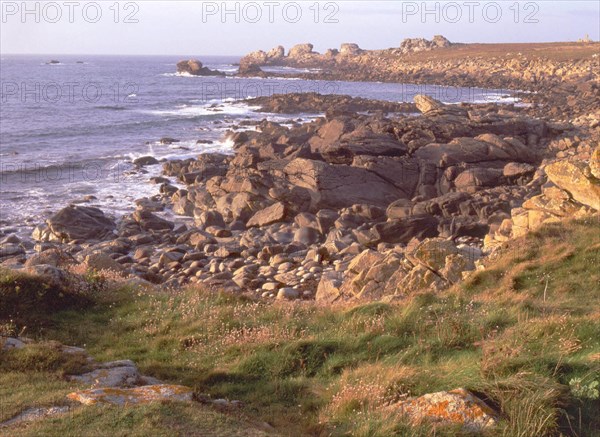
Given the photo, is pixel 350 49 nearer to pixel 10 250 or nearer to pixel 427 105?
pixel 427 105

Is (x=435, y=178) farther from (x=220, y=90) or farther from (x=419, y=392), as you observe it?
(x=220, y=90)

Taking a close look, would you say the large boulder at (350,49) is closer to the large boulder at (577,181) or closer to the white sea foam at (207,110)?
the white sea foam at (207,110)

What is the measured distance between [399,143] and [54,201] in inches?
753

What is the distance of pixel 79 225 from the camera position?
27938 millimetres

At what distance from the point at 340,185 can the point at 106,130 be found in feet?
110

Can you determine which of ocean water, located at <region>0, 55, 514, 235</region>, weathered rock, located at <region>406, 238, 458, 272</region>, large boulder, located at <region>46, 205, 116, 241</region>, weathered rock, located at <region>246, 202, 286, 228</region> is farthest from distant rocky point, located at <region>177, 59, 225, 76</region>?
weathered rock, located at <region>406, 238, 458, 272</region>

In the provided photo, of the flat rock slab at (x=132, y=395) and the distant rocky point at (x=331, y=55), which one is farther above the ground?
the distant rocky point at (x=331, y=55)

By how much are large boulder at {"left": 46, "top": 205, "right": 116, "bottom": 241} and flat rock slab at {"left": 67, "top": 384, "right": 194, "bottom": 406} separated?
71.0 feet

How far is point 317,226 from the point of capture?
89.1ft

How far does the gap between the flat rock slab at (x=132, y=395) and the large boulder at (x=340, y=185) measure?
2249 cm

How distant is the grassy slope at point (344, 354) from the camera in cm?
649

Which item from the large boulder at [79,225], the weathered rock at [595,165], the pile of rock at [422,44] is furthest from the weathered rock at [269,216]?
the pile of rock at [422,44]

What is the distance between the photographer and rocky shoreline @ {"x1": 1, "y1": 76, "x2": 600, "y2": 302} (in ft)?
61.3

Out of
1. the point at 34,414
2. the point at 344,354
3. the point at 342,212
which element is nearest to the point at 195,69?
the point at 342,212
